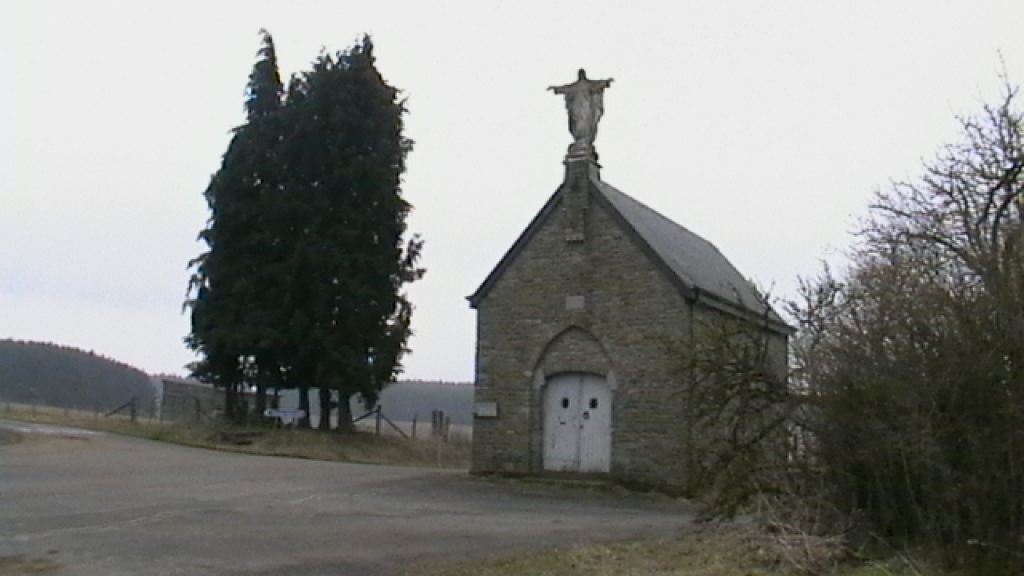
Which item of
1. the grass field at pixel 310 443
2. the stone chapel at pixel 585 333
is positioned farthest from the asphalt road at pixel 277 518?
the grass field at pixel 310 443

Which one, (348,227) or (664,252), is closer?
(664,252)

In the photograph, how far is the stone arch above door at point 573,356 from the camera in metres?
22.7

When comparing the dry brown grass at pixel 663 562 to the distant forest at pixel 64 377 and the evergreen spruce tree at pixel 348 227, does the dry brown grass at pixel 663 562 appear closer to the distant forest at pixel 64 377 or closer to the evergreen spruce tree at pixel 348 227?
the evergreen spruce tree at pixel 348 227

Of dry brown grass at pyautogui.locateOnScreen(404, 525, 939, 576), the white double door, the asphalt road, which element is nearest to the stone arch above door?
the white double door

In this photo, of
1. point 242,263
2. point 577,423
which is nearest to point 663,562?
point 577,423

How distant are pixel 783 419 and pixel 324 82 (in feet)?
90.0

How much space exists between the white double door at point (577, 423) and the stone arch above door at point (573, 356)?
21 centimetres

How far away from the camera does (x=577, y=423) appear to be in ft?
75.2

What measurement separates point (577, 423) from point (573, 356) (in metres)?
1.42

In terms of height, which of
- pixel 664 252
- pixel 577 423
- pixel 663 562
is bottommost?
pixel 663 562

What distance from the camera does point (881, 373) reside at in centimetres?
1065

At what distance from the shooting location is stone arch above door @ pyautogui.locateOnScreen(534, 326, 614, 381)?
22.7 metres

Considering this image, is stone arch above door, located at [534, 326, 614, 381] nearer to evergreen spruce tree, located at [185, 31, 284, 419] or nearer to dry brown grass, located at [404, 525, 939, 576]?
dry brown grass, located at [404, 525, 939, 576]

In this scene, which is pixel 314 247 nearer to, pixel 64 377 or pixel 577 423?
pixel 577 423
